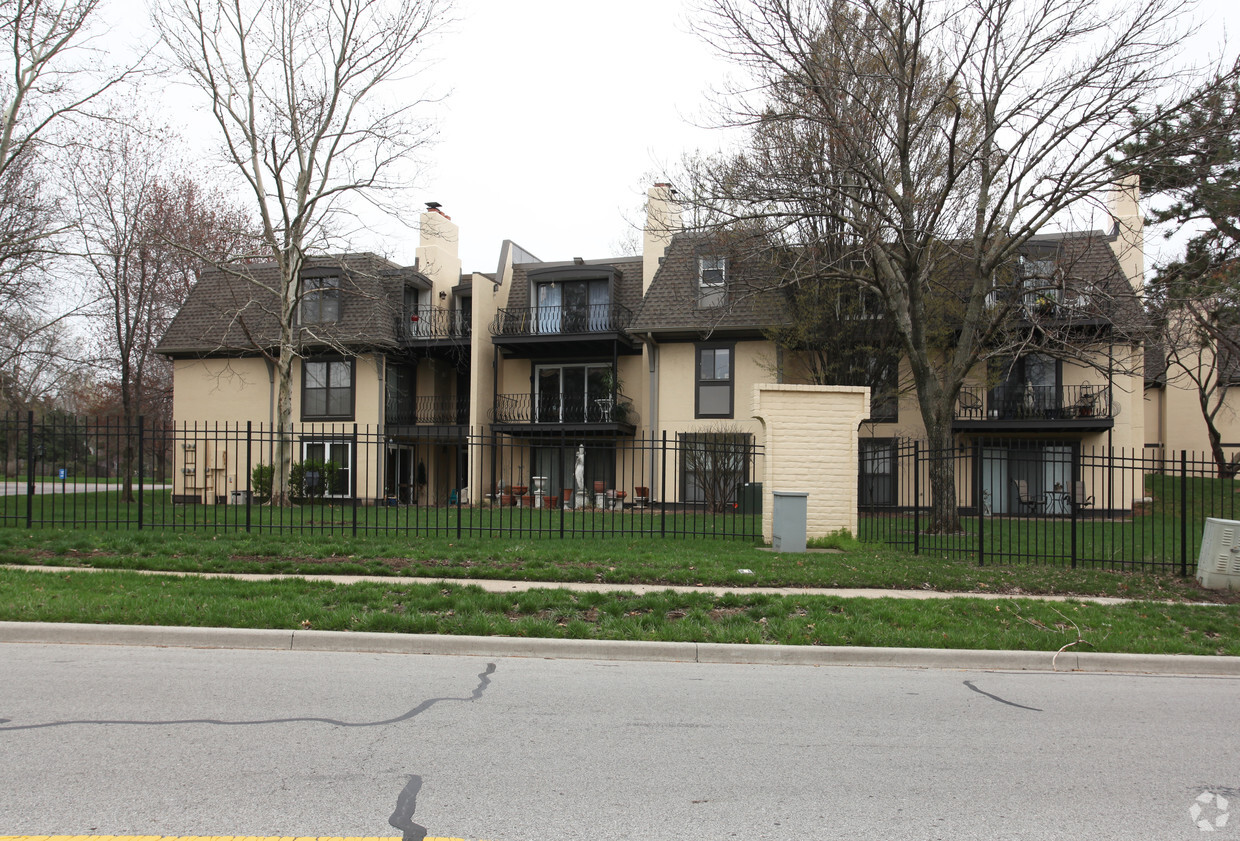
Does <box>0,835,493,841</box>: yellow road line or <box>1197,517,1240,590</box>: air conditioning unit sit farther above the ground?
<box>1197,517,1240,590</box>: air conditioning unit

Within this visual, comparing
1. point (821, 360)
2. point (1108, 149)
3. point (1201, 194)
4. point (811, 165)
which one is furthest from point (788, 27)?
point (821, 360)

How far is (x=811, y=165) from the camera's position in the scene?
703 inches

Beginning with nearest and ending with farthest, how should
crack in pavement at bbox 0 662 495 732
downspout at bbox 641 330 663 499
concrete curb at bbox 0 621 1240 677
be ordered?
crack in pavement at bbox 0 662 495 732 → concrete curb at bbox 0 621 1240 677 → downspout at bbox 641 330 663 499

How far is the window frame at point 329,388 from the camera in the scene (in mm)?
29531

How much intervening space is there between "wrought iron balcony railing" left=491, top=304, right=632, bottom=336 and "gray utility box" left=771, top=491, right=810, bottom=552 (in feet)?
48.3

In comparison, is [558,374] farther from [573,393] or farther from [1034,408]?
→ [1034,408]

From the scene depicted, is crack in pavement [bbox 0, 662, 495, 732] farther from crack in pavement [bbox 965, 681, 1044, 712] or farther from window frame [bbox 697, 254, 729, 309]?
window frame [bbox 697, 254, 729, 309]

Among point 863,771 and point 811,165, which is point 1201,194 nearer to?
point 811,165

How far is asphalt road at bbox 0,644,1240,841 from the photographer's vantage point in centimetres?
427

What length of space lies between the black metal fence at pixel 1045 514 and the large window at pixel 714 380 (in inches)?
188

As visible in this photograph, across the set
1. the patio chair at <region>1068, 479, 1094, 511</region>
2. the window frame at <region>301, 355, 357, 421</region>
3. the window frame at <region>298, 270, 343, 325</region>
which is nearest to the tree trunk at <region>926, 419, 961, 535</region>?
the patio chair at <region>1068, 479, 1094, 511</region>

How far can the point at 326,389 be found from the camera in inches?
1177

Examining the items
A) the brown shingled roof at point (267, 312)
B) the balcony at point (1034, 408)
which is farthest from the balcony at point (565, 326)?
the balcony at point (1034, 408)

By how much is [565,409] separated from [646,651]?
69.9ft
